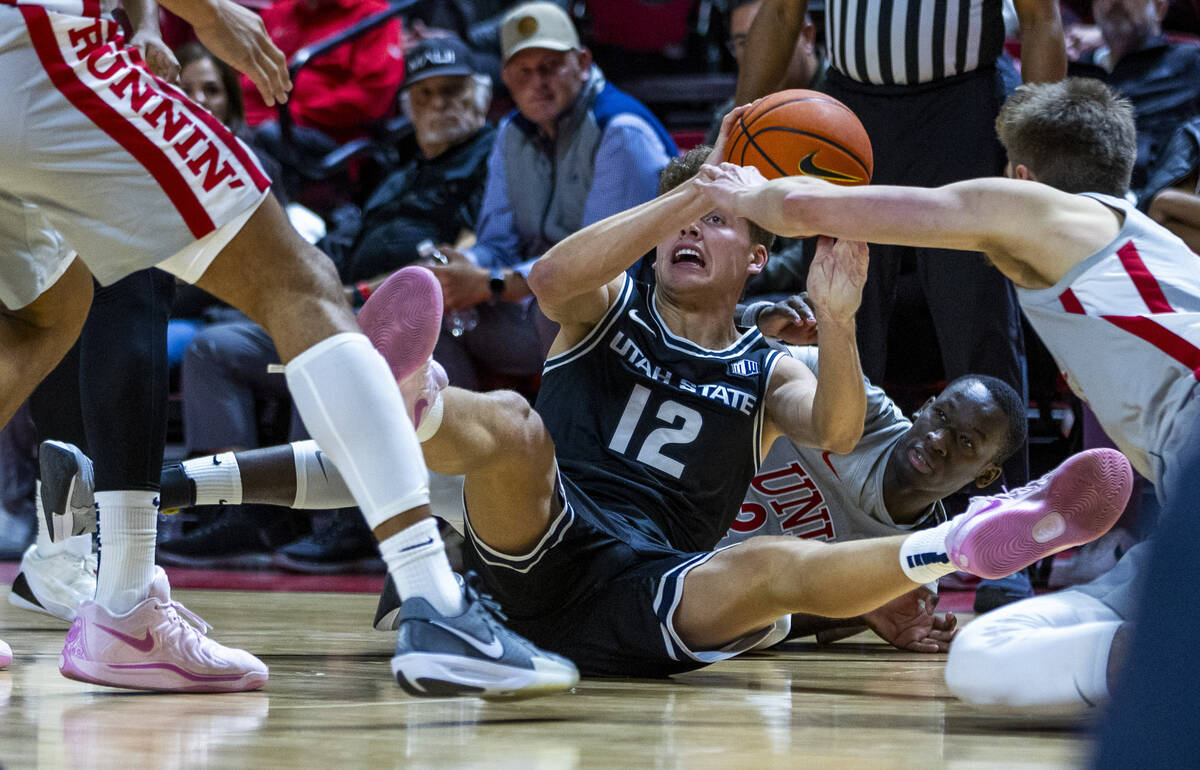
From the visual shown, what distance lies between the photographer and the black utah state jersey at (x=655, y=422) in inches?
109

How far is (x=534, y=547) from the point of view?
250 centimetres

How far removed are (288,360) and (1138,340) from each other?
4.50ft

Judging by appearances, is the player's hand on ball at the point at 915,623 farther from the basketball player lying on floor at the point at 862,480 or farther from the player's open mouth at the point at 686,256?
the player's open mouth at the point at 686,256

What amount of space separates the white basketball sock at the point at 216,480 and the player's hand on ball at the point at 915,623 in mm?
1590

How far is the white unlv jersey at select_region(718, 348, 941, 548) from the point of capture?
3.40 m

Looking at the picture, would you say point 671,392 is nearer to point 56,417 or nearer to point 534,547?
point 534,547

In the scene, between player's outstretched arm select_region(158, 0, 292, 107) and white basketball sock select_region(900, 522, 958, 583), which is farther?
white basketball sock select_region(900, 522, 958, 583)

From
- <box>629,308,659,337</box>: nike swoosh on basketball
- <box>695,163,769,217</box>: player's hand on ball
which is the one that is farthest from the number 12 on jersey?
<box>695,163,769,217</box>: player's hand on ball

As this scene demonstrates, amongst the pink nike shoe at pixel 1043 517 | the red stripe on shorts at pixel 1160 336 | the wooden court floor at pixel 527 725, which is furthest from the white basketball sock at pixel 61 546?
the red stripe on shorts at pixel 1160 336

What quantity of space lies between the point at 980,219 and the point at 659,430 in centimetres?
88

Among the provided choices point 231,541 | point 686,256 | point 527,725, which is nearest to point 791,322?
point 686,256

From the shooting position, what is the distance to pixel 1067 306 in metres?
2.20

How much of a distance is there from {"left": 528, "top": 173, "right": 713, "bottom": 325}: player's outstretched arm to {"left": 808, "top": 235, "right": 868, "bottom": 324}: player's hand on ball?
24 centimetres

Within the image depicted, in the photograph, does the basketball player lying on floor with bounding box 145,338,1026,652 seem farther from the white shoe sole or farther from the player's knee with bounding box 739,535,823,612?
the white shoe sole
